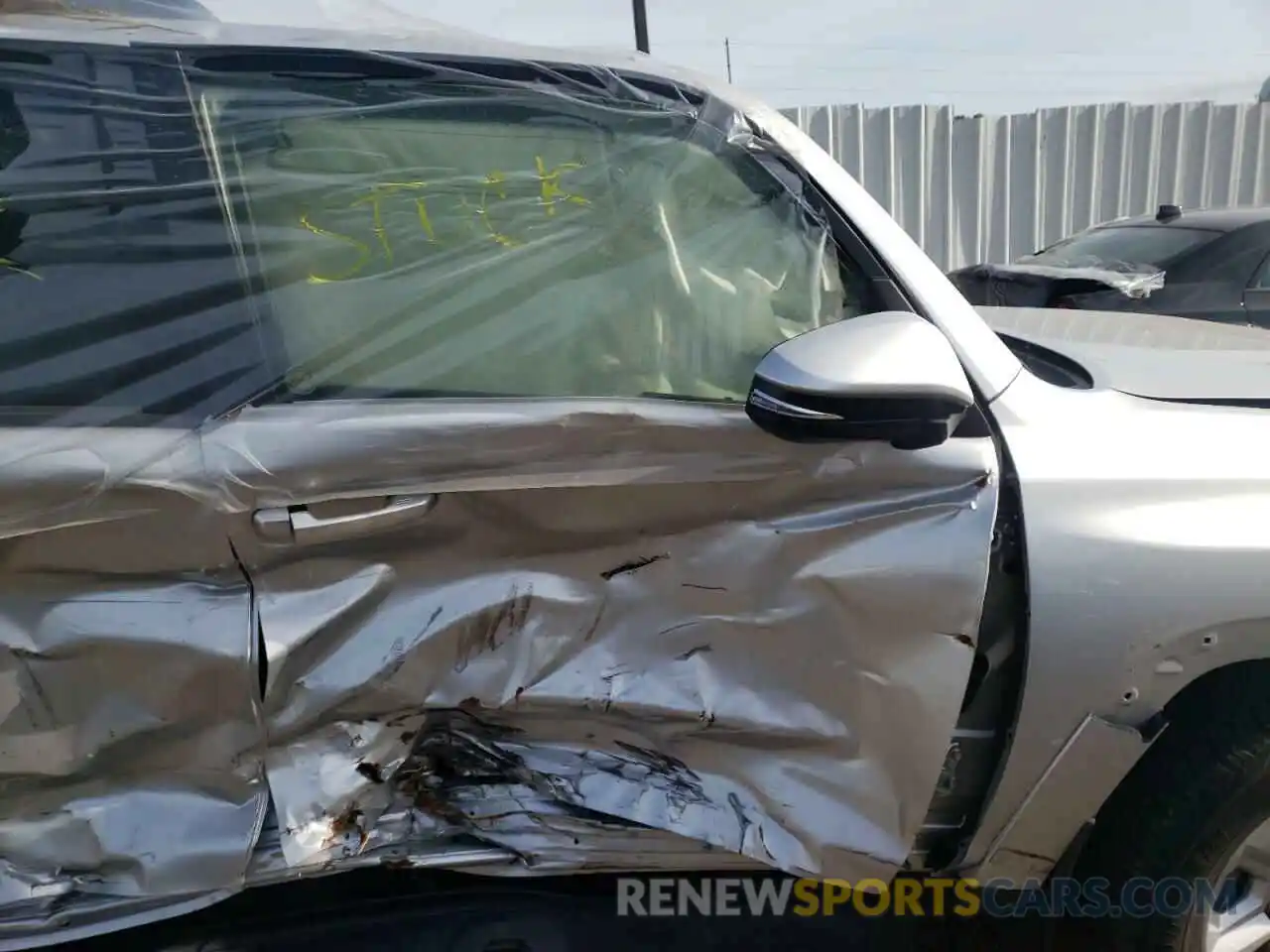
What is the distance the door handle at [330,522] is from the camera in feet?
4.29

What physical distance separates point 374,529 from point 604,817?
24.7 inches

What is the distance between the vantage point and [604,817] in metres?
1.49

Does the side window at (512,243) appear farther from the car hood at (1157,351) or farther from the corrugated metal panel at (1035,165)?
the corrugated metal panel at (1035,165)

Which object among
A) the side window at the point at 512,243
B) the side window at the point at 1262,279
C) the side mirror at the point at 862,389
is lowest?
the side window at the point at 1262,279

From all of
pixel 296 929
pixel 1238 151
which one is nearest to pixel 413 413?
pixel 296 929

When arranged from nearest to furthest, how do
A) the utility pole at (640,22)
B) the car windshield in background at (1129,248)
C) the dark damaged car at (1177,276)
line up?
the dark damaged car at (1177,276) < the car windshield in background at (1129,248) < the utility pole at (640,22)

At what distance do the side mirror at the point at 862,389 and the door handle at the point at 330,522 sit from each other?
0.54 m

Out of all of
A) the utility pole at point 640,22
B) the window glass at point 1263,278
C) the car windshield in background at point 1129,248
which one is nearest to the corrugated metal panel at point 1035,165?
the utility pole at point 640,22

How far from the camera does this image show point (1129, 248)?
483 centimetres

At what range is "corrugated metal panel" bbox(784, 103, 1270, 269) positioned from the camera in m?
7.72

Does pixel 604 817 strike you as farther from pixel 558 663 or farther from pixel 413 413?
pixel 413 413

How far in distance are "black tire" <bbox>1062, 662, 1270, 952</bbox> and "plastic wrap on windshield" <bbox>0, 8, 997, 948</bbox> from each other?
1.41ft

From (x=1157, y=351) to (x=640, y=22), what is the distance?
5.83 meters

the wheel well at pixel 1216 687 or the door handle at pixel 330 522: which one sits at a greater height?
the door handle at pixel 330 522
